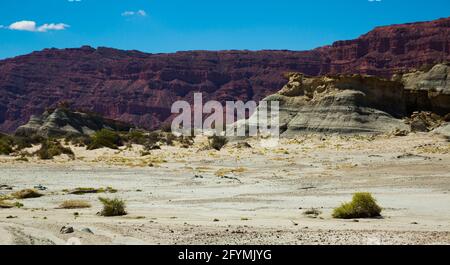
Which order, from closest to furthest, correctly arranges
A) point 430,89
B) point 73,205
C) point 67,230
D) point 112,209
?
point 67,230, point 112,209, point 73,205, point 430,89

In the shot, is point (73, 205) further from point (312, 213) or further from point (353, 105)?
point (353, 105)

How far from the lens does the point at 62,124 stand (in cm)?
8062

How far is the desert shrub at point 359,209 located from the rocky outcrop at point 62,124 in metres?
65.4

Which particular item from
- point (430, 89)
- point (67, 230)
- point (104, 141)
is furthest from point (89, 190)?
point (430, 89)

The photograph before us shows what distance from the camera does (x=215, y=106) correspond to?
575ft

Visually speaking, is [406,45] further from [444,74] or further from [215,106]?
[444,74]

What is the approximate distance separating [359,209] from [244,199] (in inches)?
188

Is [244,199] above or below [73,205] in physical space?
below

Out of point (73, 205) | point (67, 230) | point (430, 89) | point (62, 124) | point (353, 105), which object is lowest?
point (73, 205)

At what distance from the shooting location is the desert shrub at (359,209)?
11.5m

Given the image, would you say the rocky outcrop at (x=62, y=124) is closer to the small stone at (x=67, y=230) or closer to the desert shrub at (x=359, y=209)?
the desert shrub at (x=359, y=209)
